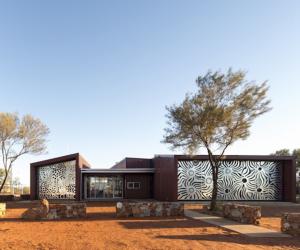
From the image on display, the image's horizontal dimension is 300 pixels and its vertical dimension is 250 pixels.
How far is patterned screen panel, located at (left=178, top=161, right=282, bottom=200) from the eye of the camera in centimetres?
3512

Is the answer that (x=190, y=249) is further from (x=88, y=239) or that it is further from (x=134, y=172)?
(x=134, y=172)

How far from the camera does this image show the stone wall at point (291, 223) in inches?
580

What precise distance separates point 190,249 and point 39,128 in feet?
99.5

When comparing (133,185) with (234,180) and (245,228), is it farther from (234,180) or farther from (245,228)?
(245,228)

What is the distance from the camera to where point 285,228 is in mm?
15297

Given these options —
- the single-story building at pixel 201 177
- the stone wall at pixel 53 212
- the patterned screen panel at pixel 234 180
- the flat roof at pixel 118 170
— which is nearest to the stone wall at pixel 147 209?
the stone wall at pixel 53 212

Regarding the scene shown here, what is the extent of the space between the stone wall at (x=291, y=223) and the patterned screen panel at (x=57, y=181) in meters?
26.1

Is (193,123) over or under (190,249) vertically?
over

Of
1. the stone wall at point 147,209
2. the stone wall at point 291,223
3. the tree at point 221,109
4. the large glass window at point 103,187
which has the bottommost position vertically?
the large glass window at point 103,187

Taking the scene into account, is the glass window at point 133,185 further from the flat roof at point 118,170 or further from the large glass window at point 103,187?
the flat roof at point 118,170

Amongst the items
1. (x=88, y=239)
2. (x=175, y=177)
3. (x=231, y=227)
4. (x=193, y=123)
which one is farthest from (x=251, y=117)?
(x=88, y=239)

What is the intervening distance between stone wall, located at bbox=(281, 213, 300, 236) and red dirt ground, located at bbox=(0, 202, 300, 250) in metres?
0.89

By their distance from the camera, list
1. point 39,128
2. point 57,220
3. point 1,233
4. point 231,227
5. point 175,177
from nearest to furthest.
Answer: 1. point 1,233
2. point 231,227
3. point 57,220
4. point 175,177
5. point 39,128

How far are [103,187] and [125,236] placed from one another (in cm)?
2759
